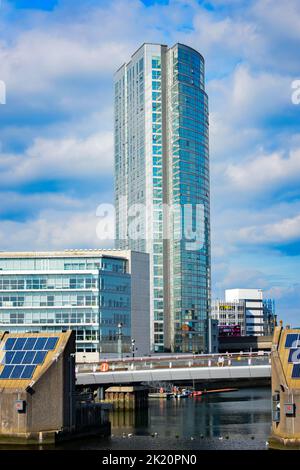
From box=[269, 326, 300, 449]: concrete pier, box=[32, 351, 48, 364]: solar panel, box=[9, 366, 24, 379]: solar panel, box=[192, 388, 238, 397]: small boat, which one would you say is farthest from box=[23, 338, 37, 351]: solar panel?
box=[192, 388, 238, 397]: small boat

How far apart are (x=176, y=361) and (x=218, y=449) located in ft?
70.8

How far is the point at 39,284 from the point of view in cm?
13825

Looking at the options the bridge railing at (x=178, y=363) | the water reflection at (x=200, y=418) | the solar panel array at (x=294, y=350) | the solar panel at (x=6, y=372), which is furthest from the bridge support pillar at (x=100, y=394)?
the solar panel array at (x=294, y=350)

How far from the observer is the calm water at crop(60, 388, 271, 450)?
65812 millimetres

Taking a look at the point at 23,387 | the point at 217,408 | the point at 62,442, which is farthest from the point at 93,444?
the point at 217,408

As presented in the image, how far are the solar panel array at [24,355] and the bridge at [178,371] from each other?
16.1 m

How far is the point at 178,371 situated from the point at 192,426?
24.2 ft

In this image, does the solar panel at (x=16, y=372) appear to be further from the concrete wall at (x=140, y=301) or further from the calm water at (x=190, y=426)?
the concrete wall at (x=140, y=301)

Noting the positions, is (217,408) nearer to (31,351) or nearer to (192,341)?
(31,351)

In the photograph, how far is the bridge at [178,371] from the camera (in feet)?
252

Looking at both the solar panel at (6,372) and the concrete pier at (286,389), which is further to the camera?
the solar panel at (6,372)

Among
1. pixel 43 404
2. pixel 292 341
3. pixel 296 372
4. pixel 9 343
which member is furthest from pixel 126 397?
pixel 296 372

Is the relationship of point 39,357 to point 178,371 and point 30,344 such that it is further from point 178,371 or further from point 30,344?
point 178,371
